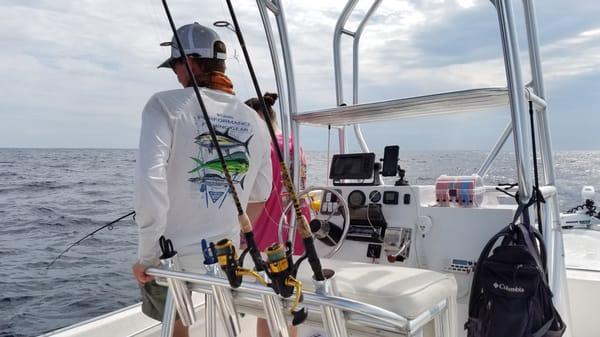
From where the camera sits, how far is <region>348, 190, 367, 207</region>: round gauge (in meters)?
2.37

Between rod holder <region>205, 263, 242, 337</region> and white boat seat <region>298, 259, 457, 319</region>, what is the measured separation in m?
0.21

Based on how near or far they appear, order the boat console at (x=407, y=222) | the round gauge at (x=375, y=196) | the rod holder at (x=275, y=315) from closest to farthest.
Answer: the rod holder at (x=275, y=315), the boat console at (x=407, y=222), the round gauge at (x=375, y=196)

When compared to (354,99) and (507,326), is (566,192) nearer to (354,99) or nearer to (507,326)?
(354,99)

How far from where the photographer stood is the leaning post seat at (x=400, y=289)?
1050 millimetres

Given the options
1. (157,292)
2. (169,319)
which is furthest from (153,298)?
(169,319)

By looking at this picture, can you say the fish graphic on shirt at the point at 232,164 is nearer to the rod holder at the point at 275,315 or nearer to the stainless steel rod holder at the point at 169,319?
the stainless steel rod holder at the point at 169,319

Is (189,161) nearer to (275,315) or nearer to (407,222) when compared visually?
(275,315)

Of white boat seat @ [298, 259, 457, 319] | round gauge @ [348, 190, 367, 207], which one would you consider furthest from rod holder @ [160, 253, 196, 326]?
round gauge @ [348, 190, 367, 207]

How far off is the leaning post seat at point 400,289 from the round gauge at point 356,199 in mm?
1038

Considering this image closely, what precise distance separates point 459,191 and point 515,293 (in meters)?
0.65

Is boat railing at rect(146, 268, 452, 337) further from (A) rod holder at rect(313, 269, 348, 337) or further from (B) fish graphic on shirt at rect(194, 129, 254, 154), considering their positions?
(B) fish graphic on shirt at rect(194, 129, 254, 154)

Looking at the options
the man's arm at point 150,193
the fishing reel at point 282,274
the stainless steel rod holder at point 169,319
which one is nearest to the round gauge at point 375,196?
the man's arm at point 150,193

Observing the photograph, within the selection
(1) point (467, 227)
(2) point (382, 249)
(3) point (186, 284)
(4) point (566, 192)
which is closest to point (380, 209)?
(2) point (382, 249)

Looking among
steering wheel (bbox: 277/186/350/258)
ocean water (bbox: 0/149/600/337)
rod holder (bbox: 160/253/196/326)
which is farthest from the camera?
ocean water (bbox: 0/149/600/337)
